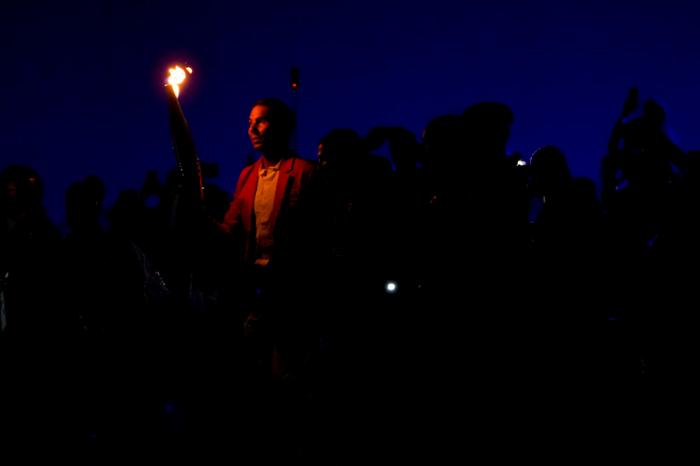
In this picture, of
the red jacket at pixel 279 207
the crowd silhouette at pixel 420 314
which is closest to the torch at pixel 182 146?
the crowd silhouette at pixel 420 314

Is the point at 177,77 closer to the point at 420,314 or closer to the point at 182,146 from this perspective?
the point at 182,146

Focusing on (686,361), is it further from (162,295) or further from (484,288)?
(162,295)

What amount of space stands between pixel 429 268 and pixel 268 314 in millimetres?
1436

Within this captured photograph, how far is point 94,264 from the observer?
5.42 metres

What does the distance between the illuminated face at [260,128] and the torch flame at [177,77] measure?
0.64 m

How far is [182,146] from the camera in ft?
11.9

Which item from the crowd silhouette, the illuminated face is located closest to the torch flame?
the illuminated face

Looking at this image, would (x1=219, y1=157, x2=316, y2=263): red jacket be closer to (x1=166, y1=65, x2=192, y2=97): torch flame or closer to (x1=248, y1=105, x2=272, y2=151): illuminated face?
(x1=248, y1=105, x2=272, y2=151): illuminated face

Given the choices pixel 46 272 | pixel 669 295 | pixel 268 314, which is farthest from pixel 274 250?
pixel 669 295

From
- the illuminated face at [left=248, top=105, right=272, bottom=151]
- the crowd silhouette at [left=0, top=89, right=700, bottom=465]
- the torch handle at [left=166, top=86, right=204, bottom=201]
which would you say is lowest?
the crowd silhouette at [left=0, top=89, right=700, bottom=465]

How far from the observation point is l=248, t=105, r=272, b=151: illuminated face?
4195 mm

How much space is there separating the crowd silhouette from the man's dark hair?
48 cm

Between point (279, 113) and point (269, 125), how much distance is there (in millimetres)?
142

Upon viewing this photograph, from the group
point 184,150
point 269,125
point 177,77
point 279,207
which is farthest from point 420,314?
point 177,77
